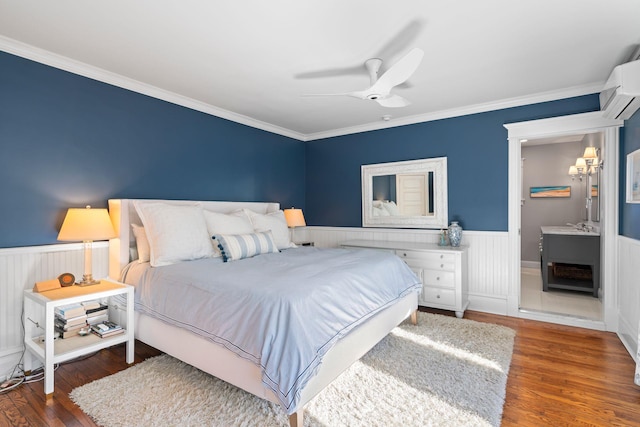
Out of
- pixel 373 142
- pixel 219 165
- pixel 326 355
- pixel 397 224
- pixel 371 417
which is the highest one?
pixel 373 142

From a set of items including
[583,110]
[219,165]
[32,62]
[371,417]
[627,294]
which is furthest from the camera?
[219,165]

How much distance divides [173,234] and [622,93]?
3607 millimetres

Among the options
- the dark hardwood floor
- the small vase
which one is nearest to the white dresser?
the small vase

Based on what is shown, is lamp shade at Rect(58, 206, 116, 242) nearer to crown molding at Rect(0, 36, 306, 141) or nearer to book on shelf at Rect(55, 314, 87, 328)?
book on shelf at Rect(55, 314, 87, 328)

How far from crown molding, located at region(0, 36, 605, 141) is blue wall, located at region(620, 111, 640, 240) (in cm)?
55

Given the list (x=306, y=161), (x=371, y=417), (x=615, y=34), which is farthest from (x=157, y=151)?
(x=615, y=34)

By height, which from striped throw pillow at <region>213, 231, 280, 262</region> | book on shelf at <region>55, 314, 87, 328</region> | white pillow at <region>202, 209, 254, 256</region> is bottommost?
book on shelf at <region>55, 314, 87, 328</region>

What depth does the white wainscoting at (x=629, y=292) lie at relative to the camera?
2.69 metres

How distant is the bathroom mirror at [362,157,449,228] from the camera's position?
429 centimetres

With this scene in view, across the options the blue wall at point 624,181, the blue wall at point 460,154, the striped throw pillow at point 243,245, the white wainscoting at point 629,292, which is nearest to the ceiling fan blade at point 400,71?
the striped throw pillow at point 243,245

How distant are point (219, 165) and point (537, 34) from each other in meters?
3.36

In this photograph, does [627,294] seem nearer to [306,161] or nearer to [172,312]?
[172,312]

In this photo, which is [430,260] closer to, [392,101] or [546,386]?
[546,386]

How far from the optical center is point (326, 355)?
1968 millimetres
